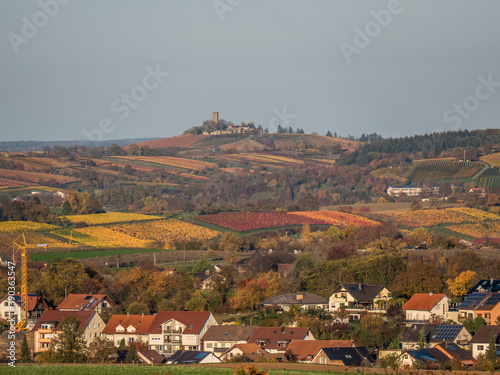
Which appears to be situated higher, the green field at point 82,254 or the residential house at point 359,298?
the residential house at point 359,298

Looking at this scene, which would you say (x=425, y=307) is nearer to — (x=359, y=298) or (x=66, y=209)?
(x=359, y=298)

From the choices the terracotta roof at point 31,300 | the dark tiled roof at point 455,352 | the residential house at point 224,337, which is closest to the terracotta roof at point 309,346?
the residential house at point 224,337

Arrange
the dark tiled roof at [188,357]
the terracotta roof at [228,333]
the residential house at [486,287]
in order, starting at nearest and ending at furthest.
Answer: the dark tiled roof at [188,357] → the terracotta roof at [228,333] → the residential house at [486,287]

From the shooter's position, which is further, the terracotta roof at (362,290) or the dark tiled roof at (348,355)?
the terracotta roof at (362,290)

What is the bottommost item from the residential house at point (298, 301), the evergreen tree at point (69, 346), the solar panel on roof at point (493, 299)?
the residential house at point (298, 301)

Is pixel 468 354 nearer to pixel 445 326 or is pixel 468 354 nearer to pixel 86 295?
pixel 445 326

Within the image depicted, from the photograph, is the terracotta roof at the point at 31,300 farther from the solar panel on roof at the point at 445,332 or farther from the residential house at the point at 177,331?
the solar panel on roof at the point at 445,332
